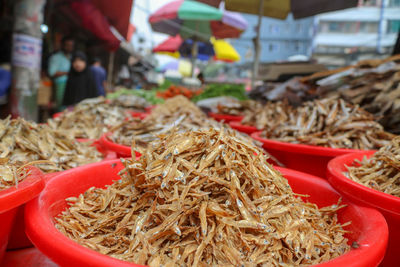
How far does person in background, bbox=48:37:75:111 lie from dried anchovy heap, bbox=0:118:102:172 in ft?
18.6

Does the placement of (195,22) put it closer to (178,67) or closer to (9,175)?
(9,175)

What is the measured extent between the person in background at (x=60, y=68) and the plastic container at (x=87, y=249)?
6.29 metres

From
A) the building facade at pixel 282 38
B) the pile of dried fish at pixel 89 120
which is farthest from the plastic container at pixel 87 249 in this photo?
the building facade at pixel 282 38

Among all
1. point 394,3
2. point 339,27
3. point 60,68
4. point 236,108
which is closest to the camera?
point 236,108

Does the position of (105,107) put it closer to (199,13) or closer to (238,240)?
(238,240)

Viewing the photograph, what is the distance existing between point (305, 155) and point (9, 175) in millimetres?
1733

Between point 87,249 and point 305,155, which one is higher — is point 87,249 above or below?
below

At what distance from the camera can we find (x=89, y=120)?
3.20 m

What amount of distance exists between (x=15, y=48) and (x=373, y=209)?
515cm

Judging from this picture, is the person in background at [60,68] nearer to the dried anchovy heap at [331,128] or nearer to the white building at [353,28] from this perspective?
the dried anchovy heap at [331,128]

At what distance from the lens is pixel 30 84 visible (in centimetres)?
470

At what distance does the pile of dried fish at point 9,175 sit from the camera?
95cm

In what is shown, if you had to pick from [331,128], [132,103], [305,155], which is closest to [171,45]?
[132,103]

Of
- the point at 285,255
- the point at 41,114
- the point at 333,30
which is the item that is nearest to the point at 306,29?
the point at 333,30
